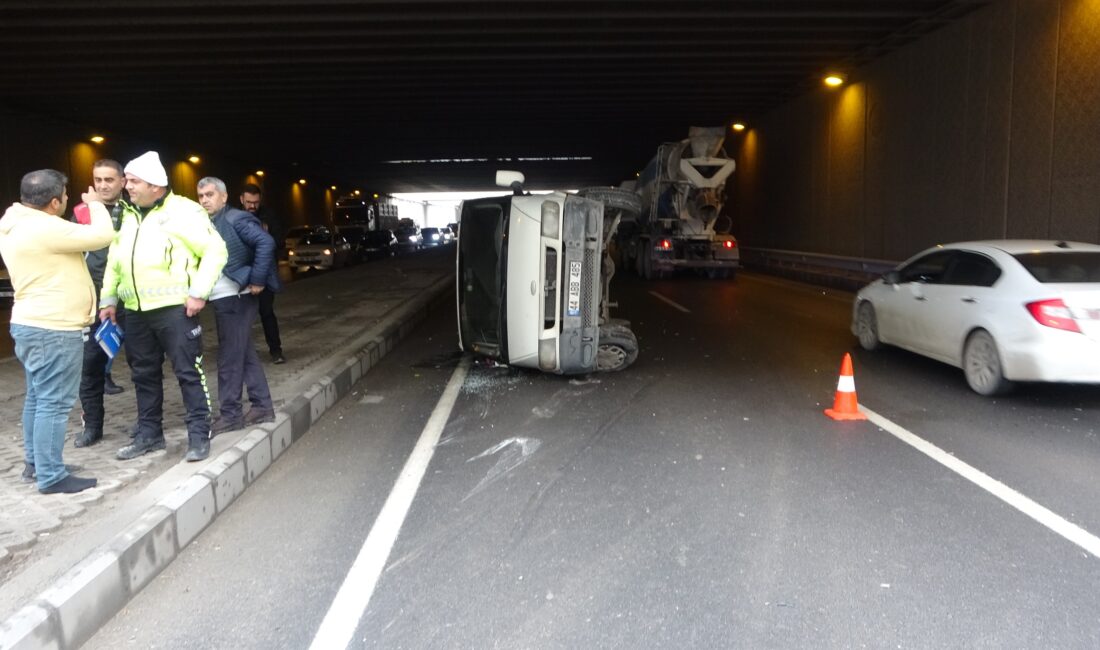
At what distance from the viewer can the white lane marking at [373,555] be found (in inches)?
142

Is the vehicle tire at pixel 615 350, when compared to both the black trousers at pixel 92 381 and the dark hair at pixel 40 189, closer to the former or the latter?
the black trousers at pixel 92 381

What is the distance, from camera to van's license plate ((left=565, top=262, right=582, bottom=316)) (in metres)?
8.27

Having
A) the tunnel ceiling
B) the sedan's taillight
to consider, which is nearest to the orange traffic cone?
the sedan's taillight

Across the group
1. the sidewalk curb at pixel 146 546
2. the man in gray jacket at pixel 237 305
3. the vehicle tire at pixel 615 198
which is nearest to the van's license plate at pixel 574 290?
the vehicle tire at pixel 615 198

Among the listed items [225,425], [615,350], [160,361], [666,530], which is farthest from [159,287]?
[615,350]

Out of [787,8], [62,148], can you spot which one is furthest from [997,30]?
[62,148]

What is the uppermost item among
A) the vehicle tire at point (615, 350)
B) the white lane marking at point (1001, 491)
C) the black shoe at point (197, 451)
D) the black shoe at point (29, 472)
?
the vehicle tire at point (615, 350)

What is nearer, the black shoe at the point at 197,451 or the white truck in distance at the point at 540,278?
the black shoe at the point at 197,451

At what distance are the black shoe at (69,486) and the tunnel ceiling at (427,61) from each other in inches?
415

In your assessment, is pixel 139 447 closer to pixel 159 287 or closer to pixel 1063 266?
pixel 159 287

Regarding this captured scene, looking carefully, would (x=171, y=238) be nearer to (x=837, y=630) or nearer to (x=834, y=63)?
(x=837, y=630)

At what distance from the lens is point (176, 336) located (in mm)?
5316

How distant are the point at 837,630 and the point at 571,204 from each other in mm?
5341

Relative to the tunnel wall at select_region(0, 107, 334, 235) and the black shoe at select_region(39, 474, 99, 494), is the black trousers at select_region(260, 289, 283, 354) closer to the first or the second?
the black shoe at select_region(39, 474, 99, 494)
